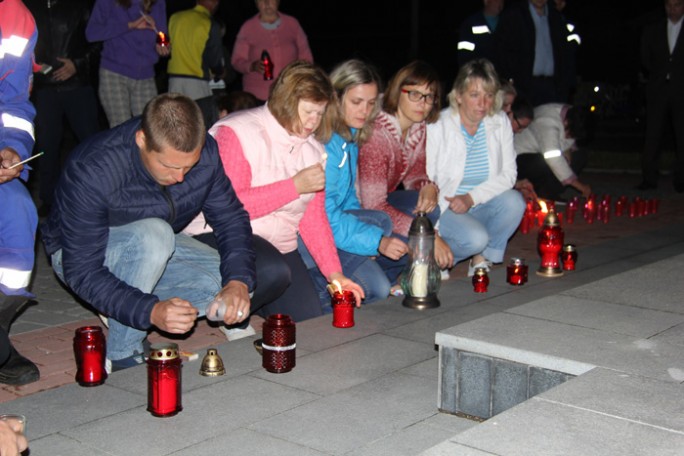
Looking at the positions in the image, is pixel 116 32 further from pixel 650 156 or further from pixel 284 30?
pixel 650 156

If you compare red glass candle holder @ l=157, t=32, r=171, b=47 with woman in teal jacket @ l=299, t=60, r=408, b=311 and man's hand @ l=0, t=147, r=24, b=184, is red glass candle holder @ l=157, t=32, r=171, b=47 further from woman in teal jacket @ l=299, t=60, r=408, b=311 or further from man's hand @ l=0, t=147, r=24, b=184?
man's hand @ l=0, t=147, r=24, b=184

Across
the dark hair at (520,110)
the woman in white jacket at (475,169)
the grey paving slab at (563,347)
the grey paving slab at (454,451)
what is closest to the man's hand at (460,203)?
the woman in white jacket at (475,169)

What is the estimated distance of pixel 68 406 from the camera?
4121 mm

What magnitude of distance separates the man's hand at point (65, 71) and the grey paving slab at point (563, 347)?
5.70 meters

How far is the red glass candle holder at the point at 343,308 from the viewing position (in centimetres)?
525

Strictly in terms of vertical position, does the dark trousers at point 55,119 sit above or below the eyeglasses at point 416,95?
below

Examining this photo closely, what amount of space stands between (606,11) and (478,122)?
38843mm

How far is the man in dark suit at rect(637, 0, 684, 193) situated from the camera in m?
11.9

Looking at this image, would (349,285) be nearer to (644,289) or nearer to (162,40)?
(644,289)

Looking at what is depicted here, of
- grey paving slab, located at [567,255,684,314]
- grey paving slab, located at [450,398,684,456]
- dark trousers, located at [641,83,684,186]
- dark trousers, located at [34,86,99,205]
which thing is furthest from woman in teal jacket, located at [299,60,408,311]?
dark trousers, located at [641,83,684,186]

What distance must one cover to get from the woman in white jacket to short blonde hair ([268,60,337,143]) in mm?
1579

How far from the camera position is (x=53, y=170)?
9070mm

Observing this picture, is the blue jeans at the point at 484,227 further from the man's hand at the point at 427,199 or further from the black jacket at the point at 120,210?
the black jacket at the point at 120,210

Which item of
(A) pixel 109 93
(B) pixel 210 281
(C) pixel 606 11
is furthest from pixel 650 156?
(C) pixel 606 11
